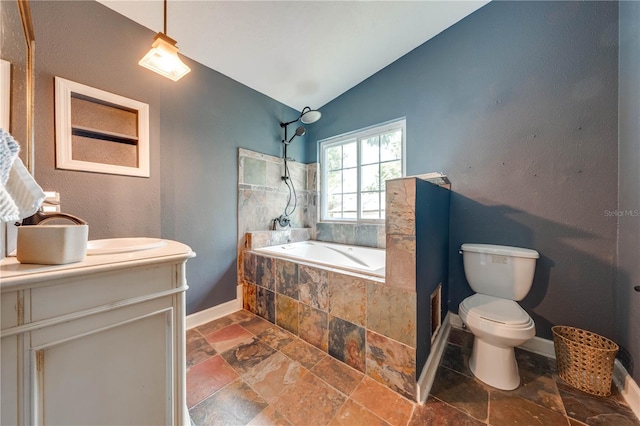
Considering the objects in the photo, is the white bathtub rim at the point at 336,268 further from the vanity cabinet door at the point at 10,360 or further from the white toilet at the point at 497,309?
the vanity cabinet door at the point at 10,360

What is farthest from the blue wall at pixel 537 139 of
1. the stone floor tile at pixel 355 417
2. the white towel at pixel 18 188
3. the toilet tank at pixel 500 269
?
the white towel at pixel 18 188

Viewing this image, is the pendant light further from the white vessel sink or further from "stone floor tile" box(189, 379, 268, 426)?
"stone floor tile" box(189, 379, 268, 426)

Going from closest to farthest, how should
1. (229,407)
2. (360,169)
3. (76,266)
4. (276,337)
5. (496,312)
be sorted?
(76,266), (229,407), (496,312), (276,337), (360,169)

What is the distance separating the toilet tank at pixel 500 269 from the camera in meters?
1.59

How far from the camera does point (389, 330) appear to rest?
1.33 m

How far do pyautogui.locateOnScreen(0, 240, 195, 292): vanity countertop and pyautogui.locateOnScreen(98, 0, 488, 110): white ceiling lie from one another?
179 cm

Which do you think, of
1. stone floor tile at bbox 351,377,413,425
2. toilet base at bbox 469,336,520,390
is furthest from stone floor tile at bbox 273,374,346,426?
toilet base at bbox 469,336,520,390

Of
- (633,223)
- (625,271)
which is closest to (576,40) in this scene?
(633,223)

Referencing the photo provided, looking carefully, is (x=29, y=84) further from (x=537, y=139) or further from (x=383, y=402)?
(x=537, y=139)

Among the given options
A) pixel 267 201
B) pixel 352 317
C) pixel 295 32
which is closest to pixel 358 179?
pixel 267 201

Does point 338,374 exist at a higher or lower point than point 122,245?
lower

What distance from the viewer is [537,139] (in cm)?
169

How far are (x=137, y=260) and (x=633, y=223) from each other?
98.7 inches

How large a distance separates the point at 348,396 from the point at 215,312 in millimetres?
1482
